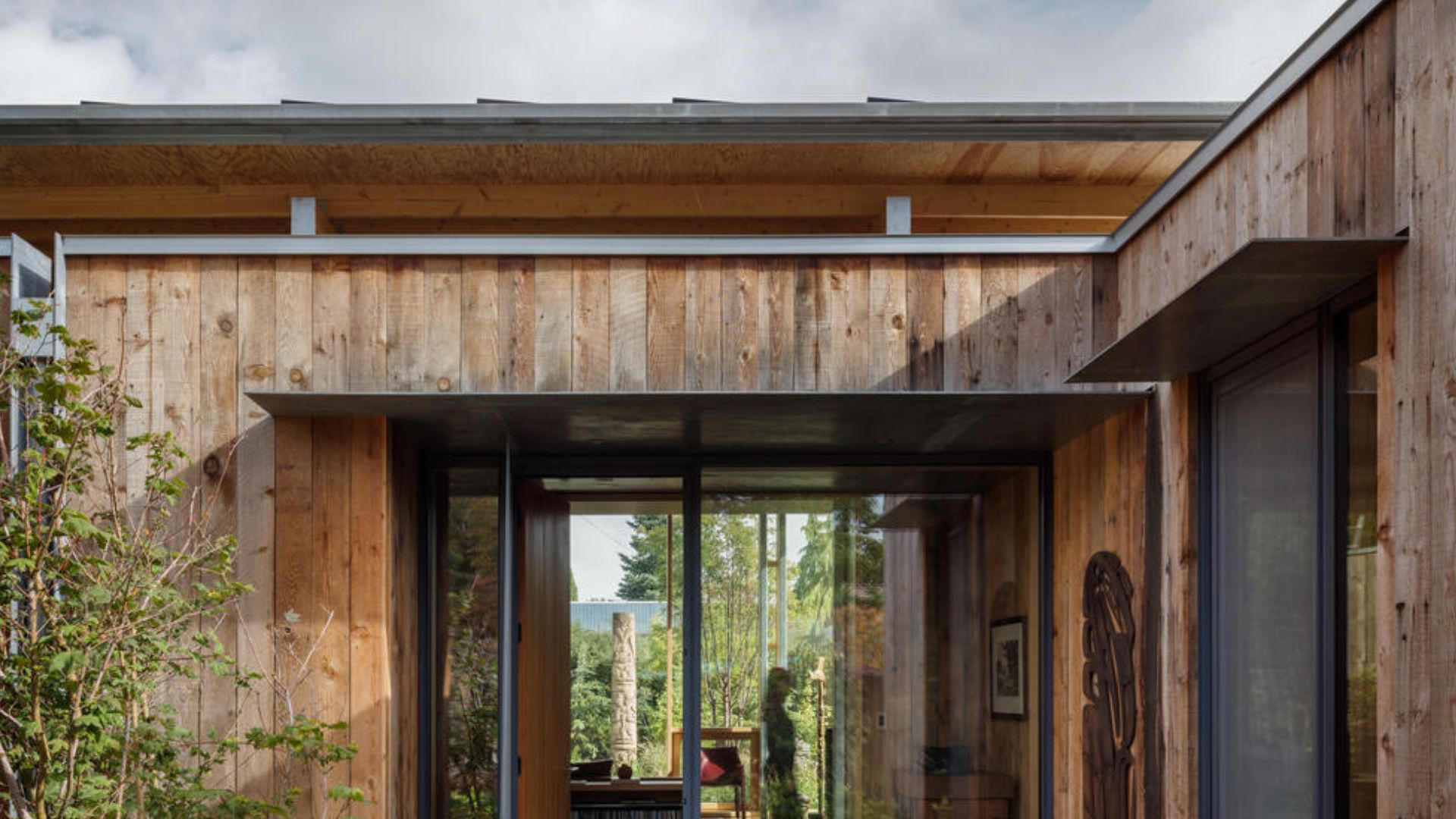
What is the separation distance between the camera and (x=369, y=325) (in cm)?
499

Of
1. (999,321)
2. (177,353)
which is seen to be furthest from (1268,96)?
(177,353)

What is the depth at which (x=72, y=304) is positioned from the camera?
4938mm

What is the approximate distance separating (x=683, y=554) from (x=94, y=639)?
2511mm

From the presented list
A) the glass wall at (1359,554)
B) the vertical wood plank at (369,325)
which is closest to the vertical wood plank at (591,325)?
the vertical wood plank at (369,325)

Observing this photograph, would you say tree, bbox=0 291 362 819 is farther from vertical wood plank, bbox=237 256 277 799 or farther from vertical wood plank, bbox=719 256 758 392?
vertical wood plank, bbox=719 256 758 392

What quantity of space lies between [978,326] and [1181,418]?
875 millimetres

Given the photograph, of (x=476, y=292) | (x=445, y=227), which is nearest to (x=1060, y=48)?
(x=445, y=227)

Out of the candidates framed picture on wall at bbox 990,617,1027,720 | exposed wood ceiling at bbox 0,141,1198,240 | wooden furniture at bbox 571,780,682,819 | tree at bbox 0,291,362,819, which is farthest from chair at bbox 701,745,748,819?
exposed wood ceiling at bbox 0,141,1198,240

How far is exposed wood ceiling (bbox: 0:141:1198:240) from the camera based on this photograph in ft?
19.7

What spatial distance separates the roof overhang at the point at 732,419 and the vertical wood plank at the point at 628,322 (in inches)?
5.5

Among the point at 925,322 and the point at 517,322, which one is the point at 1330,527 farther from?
the point at 517,322

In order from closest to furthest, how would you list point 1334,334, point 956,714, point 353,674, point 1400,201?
point 1400,201
point 1334,334
point 353,674
point 956,714

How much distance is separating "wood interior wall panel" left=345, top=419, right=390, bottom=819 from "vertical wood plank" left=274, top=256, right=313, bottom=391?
0.83 feet

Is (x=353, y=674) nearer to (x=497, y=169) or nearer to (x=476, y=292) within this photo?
(x=476, y=292)
